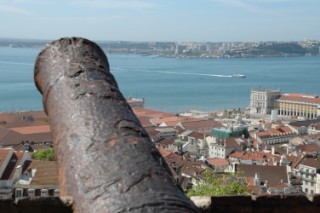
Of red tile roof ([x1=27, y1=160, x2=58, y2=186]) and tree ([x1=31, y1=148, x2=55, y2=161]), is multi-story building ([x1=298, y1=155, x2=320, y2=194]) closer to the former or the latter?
tree ([x1=31, y1=148, x2=55, y2=161])

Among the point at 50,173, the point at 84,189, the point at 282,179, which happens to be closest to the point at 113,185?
the point at 84,189

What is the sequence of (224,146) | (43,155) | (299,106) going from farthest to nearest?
1. (299,106)
2. (224,146)
3. (43,155)

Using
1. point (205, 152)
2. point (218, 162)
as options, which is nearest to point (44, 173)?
point (218, 162)

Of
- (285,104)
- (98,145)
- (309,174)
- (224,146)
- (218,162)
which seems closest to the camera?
(98,145)

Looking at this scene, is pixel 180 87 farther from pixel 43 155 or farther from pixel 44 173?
pixel 44 173

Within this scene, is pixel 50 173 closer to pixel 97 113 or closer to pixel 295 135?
pixel 97 113

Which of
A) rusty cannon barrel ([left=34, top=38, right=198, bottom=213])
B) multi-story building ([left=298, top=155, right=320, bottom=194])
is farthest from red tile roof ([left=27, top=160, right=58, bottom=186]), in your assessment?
rusty cannon barrel ([left=34, top=38, right=198, bottom=213])

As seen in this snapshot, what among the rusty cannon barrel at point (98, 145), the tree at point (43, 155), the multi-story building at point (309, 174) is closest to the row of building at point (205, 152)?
the multi-story building at point (309, 174)
